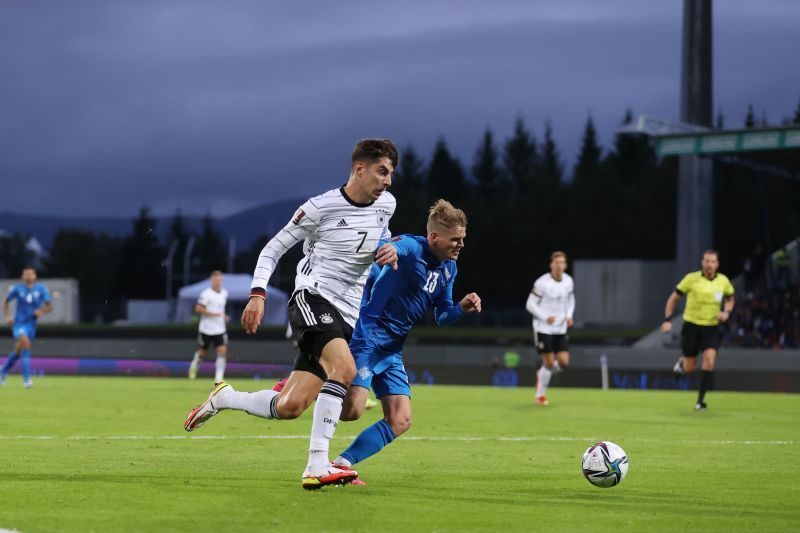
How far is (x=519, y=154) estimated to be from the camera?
11688cm

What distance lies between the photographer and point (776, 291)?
43.3 m

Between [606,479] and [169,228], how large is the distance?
138m

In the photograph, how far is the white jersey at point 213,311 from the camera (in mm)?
26531

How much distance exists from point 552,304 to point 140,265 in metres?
104

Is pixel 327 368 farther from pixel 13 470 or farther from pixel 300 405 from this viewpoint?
Result: pixel 13 470

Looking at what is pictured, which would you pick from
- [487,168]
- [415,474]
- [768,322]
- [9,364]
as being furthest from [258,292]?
[487,168]

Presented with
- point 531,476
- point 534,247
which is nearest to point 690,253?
point 531,476

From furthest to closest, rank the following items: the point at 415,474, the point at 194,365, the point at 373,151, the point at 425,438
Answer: the point at 194,365 → the point at 425,438 → the point at 415,474 → the point at 373,151

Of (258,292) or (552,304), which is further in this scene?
(552,304)

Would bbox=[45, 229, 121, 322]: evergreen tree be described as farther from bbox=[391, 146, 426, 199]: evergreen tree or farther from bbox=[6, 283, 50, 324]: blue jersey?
bbox=[6, 283, 50, 324]: blue jersey

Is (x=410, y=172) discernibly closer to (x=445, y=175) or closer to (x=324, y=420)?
(x=445, y=175)

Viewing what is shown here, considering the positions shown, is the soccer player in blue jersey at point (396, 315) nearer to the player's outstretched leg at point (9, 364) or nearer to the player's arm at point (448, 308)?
the player's arm at point (448, 308)

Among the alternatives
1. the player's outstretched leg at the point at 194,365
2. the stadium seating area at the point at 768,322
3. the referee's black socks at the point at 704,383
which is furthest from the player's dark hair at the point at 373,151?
the stadium seating area at the point at 768,322

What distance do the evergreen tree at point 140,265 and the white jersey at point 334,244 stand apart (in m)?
114
